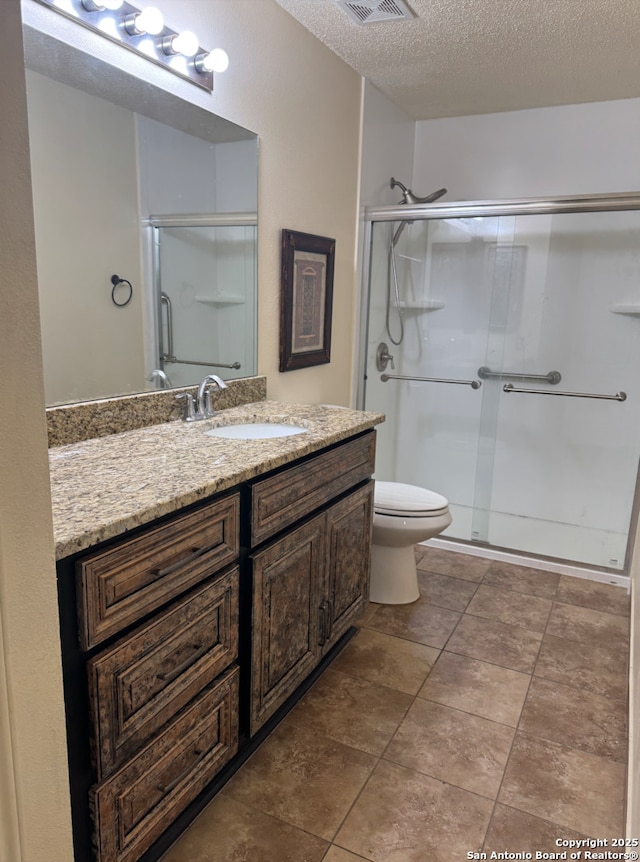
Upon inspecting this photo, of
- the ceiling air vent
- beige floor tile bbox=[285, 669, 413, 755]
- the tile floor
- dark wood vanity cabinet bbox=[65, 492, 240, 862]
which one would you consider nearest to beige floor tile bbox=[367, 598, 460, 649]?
the tile floor

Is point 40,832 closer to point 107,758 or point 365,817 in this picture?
point 107,758

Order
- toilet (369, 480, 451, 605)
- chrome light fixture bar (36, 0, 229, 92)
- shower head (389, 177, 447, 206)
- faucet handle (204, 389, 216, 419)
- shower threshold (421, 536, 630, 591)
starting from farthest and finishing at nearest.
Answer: shower head (389, 177, 447, 206), shower threshold (421, 536, 630, 591), toilet (369, 480, 451, 605), faucet handle (204, 389, 216, 419), chrome light fixture bar (36, 0, 229, 92)

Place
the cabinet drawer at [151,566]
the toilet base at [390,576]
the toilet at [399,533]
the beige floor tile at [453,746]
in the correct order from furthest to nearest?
Result: 1. the toilet base at [390,576]
2. the toilet at [399,533]
3. the beige floor tile at [453,746]
4. the cabinet drawer at [151,566]

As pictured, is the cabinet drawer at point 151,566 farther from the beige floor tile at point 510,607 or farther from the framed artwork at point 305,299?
the beige floor tile at point 510,607

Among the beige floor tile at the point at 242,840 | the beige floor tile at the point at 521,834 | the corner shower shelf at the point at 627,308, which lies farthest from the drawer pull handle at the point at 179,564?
the corner shower shelf at the point at 627,308

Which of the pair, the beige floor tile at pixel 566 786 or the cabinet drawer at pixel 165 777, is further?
the beige floor tile at pixel 566 786

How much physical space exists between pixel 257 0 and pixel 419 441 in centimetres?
228

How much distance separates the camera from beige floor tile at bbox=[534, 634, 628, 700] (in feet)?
7.08

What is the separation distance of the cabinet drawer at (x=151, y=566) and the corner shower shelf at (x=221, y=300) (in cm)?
92

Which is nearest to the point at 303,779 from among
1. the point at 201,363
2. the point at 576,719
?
the point at 576,719

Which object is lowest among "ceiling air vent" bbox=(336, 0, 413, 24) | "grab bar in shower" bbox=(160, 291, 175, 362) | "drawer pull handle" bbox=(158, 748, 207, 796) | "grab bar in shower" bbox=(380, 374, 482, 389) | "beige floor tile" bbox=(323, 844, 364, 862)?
"beige floor tile" bbox=(323, 844, 364, 862)

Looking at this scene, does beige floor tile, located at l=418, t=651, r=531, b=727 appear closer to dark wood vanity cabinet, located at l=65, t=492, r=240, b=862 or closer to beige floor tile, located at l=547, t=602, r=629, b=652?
beige floor tile, located at l=547, t=602, r=629, b=652

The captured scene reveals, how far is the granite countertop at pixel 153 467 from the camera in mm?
1133

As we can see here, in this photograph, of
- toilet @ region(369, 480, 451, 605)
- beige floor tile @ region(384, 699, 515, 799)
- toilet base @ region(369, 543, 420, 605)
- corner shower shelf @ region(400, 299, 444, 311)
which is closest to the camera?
beige floor tile @ region(384, 699, 515, 799)
